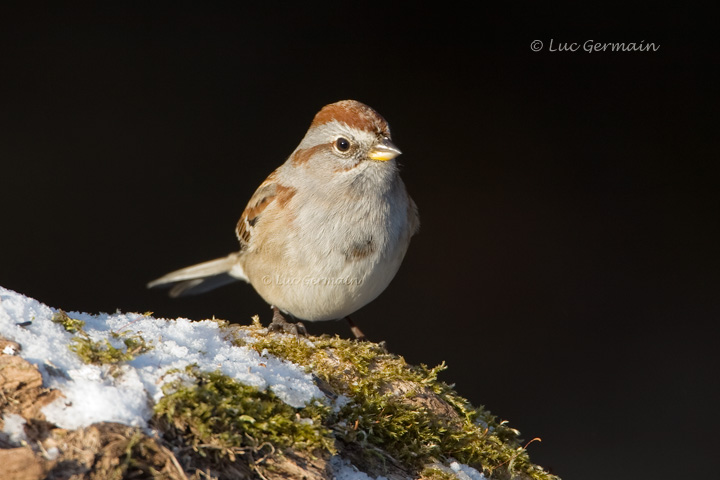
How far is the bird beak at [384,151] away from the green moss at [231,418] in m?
1.71

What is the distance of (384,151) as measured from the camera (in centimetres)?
349

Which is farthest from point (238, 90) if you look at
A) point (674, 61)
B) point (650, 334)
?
point (650, 334)

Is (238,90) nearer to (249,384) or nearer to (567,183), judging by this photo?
(567,183)

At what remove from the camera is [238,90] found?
23.4ft

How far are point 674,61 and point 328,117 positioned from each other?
4588mm

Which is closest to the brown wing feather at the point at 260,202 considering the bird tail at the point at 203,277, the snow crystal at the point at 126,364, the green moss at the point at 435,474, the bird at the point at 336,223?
the bird at the point at 336,223

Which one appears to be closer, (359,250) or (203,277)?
(359,250)

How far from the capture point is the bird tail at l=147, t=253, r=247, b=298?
4715 mm
